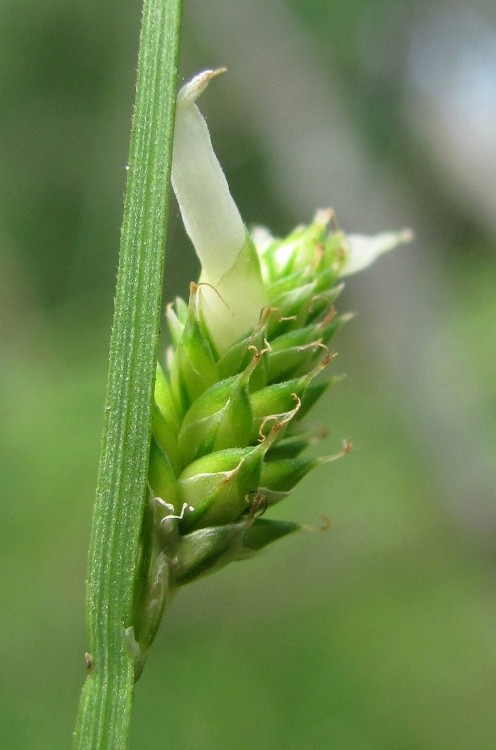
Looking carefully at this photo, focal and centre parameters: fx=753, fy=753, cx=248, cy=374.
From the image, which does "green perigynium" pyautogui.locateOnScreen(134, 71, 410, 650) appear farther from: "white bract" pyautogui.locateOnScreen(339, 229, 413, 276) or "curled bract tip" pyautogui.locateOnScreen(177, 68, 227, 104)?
"white bract" pyautogui.locateOnScreen(339, 229, 413, 276)

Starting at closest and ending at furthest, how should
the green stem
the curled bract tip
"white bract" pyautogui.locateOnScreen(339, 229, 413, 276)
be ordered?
the green stem → the curled bract tip → "white bract" pyautogui.locateOnScreen(339, 229, 413, 276)

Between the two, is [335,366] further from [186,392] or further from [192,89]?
[192,89]

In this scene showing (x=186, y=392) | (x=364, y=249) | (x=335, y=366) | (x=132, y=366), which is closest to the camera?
(x=132, y=366)

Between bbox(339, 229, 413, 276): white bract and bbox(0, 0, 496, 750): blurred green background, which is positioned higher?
bbox(0, 0, 496, 750): blurred green background

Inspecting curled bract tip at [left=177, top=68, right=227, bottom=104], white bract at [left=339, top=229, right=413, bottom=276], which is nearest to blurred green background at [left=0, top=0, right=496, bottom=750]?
white bract at [left=339, top=229, right=413, bottom=276]

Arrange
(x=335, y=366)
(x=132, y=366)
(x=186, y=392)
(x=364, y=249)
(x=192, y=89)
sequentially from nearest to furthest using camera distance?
1. (x=132, y=366)
2. (x=192, y=89)
3. (x=186, y=392)
4. (x=364, y=249)
5. (x=335, y=366)

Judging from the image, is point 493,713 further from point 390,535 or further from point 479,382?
point 479,382

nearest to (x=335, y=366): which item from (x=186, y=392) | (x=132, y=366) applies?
(x=186, y=392)

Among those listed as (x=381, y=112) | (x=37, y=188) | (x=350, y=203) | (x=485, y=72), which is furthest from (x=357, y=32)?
(x=37, y=188)
